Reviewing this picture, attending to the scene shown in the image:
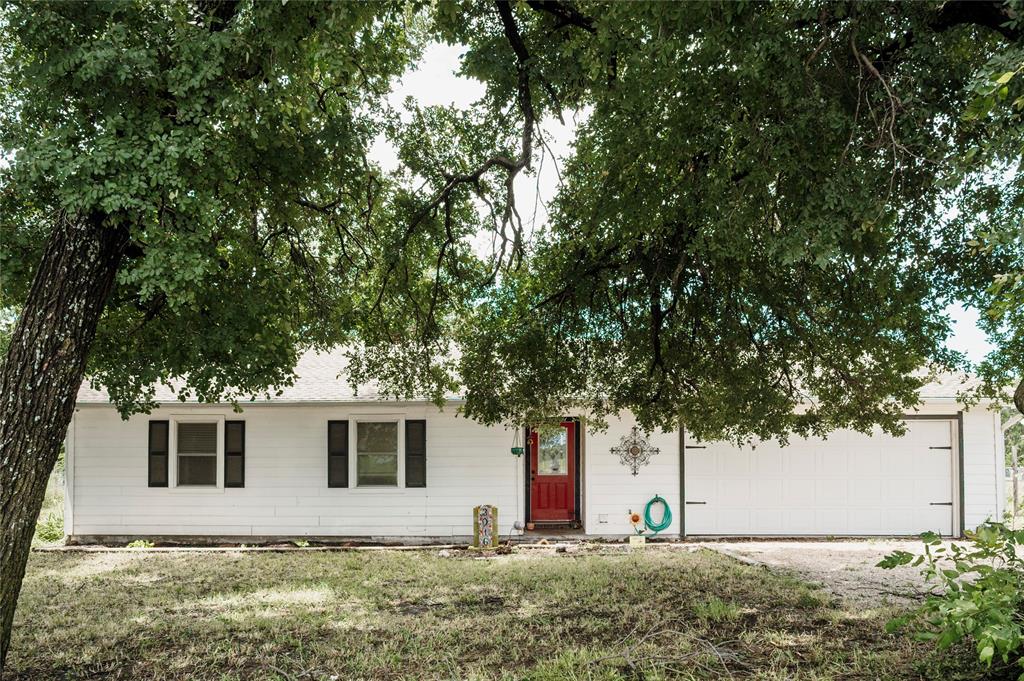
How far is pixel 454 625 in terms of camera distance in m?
7.81

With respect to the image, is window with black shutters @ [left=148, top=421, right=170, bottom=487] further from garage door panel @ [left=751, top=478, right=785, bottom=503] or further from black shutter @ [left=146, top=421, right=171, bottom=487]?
garage door panel @ [left=751, top=478, right=785, bottom=503]

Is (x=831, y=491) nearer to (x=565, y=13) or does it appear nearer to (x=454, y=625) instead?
(x=454, y=625)

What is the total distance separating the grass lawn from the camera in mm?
6355

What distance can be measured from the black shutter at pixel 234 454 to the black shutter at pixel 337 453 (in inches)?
61.0

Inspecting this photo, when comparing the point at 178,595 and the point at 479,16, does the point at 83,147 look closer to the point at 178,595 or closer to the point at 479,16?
the point at 479,16

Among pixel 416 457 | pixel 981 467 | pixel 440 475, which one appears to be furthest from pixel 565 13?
pixel 981 467

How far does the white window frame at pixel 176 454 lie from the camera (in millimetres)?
14836

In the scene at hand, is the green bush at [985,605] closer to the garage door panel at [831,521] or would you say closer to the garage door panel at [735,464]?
the garage door panel at [735,464]

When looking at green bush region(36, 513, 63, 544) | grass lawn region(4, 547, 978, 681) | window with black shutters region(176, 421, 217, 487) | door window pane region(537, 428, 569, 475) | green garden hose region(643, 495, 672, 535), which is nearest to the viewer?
grass lawn region(4, 547, 978, 681)

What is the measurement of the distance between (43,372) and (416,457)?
9.31m

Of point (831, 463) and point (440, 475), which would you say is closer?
point (440, 475)

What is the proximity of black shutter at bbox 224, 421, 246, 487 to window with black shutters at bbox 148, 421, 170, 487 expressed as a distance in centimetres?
109

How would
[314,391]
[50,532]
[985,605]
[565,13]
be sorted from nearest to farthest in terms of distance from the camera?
1. [985,605]
2. [565,13]
3. [314,391]
4. [50,532]

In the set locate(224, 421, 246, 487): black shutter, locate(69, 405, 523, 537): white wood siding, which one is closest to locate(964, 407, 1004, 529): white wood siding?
locate(69, 405, 523, 537): white wood siding
